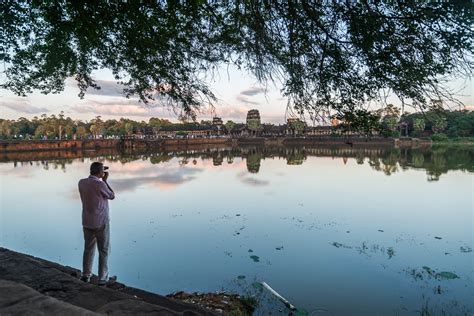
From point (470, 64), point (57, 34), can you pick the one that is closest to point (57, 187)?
point (57, 34)

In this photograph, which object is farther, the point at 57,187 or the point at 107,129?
the point at 107,129

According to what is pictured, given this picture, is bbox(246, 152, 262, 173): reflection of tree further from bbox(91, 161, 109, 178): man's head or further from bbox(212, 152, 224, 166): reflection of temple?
bbox(91, 161, 109, 178): man's head

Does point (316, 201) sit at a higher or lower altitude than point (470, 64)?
lower

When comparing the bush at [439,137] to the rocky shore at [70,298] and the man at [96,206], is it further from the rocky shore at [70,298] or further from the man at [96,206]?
the man at [96,206]

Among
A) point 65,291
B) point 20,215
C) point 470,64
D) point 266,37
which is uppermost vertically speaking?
point 266,37

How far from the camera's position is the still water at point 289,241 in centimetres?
702

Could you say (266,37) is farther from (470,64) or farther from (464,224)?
(464,224)

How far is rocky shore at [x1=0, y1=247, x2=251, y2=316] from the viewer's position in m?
1.56

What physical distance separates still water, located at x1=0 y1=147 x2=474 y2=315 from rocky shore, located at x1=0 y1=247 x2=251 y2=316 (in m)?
1.84

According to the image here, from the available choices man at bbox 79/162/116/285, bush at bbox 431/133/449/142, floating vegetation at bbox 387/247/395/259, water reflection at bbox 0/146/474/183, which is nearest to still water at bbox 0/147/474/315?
floating vegetation at bbox 387/247/395/259

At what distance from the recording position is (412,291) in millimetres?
6973

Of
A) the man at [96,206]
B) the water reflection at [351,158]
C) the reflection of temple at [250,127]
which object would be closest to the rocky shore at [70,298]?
the man at [96,206]

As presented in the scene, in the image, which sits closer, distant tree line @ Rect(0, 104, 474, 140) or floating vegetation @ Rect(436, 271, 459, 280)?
floating vegetation @ Rect(436, 271, 459, 280)

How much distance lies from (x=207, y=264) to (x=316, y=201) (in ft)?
31.8
